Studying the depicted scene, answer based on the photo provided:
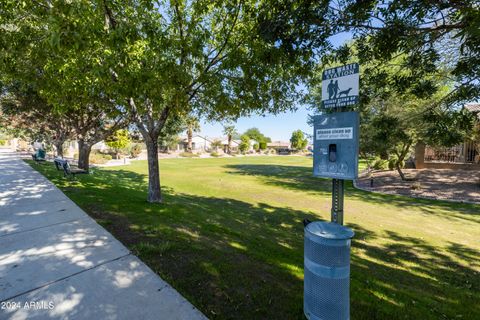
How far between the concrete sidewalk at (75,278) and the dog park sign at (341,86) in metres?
2.77

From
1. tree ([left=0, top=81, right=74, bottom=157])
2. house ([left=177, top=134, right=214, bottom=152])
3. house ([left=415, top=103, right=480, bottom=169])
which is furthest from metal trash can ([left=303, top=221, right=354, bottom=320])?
house ([left=177, top=134, right=214, bottom=152])

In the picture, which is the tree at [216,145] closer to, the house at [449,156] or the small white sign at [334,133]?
the house at [449,156]

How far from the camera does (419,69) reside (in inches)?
185

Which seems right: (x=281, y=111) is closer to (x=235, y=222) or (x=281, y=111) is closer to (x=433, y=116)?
(x=235, y=222)

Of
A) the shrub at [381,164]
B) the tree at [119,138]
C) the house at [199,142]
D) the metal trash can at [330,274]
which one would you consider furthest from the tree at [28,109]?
the house at [199,142]

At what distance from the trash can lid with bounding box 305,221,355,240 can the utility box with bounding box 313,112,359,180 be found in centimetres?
54

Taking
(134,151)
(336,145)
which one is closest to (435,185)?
(336,145)

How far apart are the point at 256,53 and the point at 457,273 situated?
5991 millimetres

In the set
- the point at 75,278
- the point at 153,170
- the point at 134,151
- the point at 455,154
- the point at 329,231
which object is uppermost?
the point at 134,151

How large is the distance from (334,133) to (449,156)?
24.4m

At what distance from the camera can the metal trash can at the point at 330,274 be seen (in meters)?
2.41

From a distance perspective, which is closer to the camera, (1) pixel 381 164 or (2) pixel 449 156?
(2) pixel 449 156

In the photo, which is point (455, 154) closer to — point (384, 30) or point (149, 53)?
point (384, 30)

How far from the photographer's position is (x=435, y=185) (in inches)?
589
